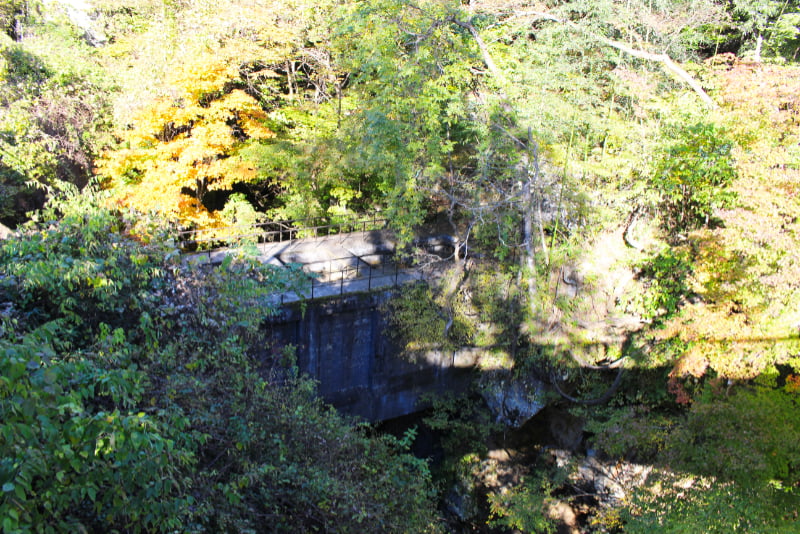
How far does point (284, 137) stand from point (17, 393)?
14.0 metres

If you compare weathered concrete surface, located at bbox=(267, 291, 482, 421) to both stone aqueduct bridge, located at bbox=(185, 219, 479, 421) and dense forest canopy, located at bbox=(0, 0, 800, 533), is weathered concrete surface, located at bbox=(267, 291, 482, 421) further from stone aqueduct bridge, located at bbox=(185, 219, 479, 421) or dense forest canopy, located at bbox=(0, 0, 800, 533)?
dense forest canopy, located at bbox=(0, 0, 800, 533)

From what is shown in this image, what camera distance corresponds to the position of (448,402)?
13992 mm

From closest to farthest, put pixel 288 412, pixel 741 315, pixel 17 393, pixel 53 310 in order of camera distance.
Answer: pixel 17 393 → pixel 53 310 → pixel 288 412 → pixel 741 315

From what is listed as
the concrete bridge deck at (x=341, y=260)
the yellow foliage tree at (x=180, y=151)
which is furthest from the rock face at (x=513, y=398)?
the yellow foliage tree at (x=180, y=151)

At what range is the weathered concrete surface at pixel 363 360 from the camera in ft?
40.1

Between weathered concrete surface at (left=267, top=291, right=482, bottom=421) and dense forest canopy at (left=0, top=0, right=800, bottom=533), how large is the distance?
0.53m

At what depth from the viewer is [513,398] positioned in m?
13.6

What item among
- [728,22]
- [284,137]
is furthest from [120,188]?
[728,22]

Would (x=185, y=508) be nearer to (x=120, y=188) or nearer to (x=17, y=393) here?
(x=17, y=393)

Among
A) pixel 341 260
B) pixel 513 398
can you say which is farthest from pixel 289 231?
pixel 513 398

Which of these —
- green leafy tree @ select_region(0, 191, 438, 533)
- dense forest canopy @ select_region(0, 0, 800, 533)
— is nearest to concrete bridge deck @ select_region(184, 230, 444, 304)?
dense forest canopy @ select_region(0, 0, 800, 533)

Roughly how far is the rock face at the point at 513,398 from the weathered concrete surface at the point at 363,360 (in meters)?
0.91

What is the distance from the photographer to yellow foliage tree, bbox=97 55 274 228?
13.5 metres

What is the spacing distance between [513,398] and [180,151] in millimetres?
10568
